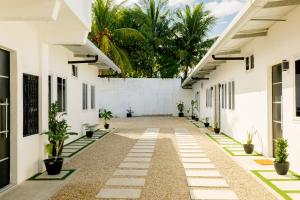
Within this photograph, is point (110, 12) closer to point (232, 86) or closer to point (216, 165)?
point (232, 86)

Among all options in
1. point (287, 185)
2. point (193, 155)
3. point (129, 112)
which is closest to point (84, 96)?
point (193, 155)

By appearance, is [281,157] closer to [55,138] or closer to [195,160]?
[195,160]

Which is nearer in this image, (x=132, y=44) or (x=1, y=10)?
(x=1, y=10)

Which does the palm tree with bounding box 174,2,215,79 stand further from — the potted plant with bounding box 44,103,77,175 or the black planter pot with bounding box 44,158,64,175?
the black planter pot with bounding box 44,158,64,175

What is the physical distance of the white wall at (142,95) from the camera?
26.0m

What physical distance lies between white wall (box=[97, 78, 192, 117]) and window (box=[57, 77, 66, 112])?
605 inches

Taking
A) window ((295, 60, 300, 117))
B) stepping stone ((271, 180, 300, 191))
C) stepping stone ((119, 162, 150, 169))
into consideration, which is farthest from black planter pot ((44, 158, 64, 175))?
window ((295, 60, 300, 117))

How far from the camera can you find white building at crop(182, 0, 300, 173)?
6.22 metres

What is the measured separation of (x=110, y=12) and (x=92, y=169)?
607 inches

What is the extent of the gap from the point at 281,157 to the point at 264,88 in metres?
2.44

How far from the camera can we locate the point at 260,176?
6.23 metres

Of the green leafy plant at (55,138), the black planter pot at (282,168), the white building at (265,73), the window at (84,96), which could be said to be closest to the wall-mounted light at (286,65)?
the white building at (265,73)

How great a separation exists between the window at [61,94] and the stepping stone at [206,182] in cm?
507

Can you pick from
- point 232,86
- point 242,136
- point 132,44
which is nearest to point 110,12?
point 132,44
